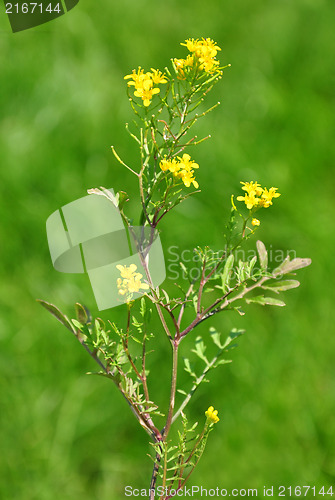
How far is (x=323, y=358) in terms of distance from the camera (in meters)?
2.12

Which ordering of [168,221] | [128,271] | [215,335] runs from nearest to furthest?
[128,271] → [215,335] → [168,221]

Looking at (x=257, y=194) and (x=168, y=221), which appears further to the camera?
(x=168, y=221)

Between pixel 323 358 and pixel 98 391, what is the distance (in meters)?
0.87

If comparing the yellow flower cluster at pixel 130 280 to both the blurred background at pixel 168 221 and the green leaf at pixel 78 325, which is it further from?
the blurred background at pixel 168 221

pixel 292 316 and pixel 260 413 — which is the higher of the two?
pixel 292 316

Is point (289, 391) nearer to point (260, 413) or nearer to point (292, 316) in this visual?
point (260, 413)

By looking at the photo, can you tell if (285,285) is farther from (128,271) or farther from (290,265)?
(128,271)

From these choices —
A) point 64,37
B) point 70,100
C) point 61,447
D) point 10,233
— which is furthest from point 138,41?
point 61,447

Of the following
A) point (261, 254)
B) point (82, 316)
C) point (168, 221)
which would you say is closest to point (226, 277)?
point (261, 254)

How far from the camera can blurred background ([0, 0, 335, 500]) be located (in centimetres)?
187

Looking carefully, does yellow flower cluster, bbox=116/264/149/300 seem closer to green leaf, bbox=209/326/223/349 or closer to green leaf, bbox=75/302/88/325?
green leaf, bbox=75/302/88/325

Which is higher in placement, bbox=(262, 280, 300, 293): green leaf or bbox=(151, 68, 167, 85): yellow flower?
bbox=(151, 68, 167, 85): yellow flower

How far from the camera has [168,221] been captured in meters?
2.26

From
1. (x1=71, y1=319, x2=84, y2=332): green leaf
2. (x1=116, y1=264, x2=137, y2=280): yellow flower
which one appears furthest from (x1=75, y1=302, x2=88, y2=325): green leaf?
(x1=116, y1=264, x2=137, y2=280): yellow flower
